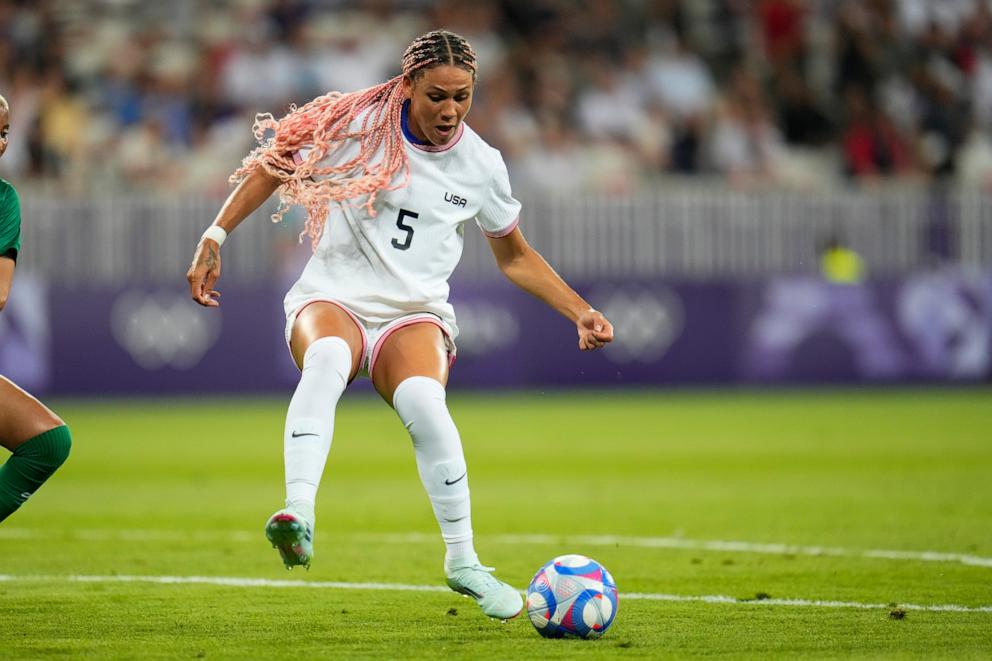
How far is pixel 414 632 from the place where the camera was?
247 inches

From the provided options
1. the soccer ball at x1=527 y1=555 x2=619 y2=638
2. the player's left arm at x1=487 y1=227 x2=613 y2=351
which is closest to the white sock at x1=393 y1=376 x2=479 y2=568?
the soccer ball at x1=527 y1=555 x2=619 y2=638

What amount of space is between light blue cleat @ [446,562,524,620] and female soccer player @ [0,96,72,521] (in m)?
1.73

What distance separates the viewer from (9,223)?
6.62 meters

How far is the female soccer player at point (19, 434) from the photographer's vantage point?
6.64 meters

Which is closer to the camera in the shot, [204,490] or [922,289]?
[204,490]

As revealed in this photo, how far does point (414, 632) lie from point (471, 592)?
293mm

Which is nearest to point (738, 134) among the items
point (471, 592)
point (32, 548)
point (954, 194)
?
point (954, 194)

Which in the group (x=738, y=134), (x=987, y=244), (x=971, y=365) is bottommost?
(x=971, y=365)

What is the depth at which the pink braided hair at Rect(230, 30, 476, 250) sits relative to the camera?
6.52 meters

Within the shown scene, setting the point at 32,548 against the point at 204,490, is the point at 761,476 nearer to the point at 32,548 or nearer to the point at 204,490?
the point at 204,490

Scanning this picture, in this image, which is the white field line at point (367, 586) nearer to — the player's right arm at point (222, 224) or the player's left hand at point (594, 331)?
the player's left hand at point (594, 331)

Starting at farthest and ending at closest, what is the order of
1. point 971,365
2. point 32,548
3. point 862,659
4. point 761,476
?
point 971,365 < point 761,476 < point 32,548 < point 862,659

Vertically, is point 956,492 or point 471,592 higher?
point 471,592

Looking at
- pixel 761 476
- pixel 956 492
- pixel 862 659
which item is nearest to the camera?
pixel 862 659
